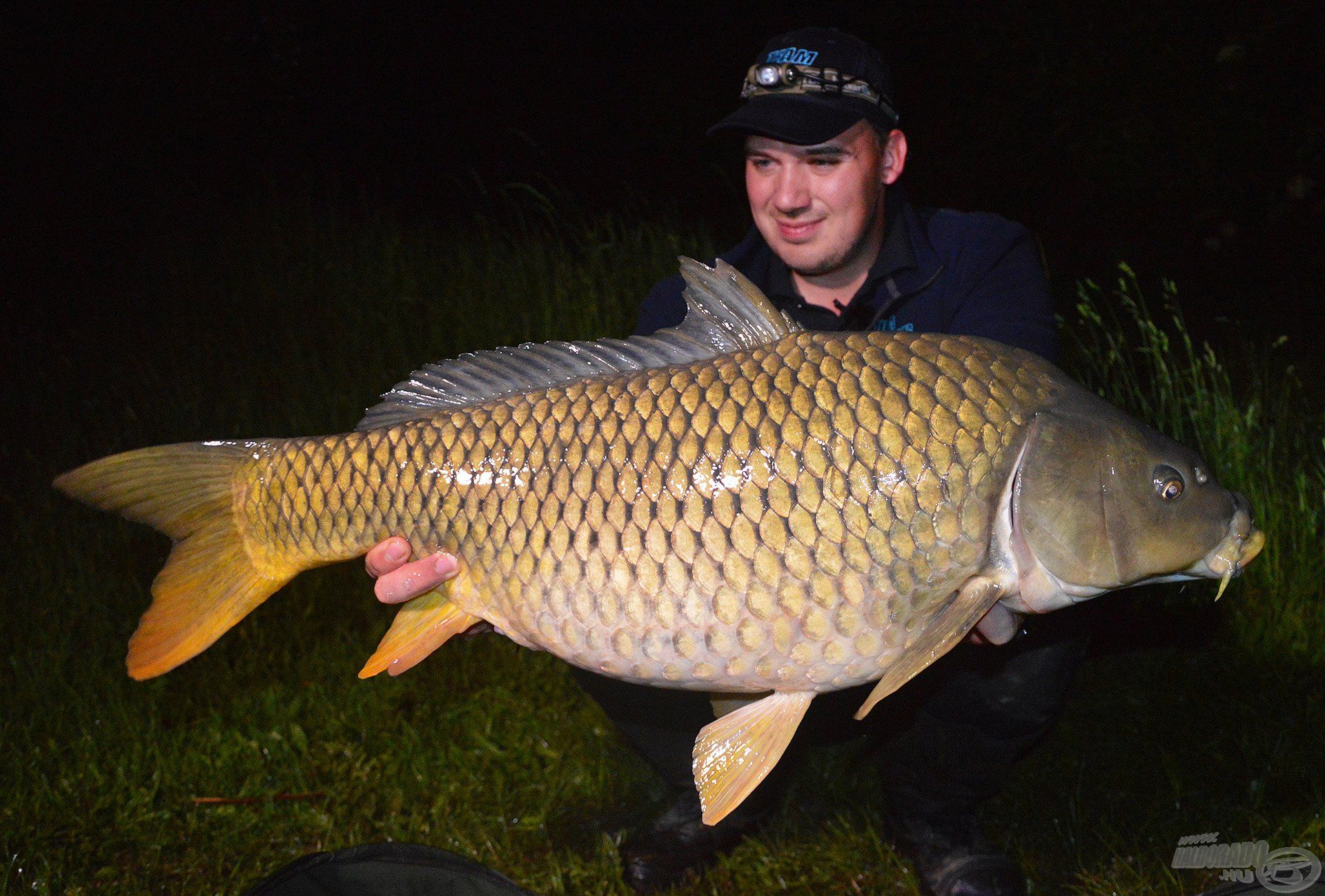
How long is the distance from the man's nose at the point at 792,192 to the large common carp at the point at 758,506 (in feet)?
2.09

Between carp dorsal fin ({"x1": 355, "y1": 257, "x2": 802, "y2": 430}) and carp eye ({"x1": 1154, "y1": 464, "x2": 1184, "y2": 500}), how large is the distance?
0.51 m

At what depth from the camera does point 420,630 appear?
174 cm

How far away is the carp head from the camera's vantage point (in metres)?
1.50

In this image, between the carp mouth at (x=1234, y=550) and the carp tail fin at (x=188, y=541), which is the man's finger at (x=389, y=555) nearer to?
the carp tail fin at (x=188, y=541)

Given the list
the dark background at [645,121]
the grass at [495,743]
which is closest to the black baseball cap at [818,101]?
the grass at [495,743]

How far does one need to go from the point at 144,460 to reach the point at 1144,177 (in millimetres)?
6396

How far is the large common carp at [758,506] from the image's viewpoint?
1.49 meters

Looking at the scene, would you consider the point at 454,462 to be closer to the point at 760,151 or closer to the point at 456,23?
the point at 760,151

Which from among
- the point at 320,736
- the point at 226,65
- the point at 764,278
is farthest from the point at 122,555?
the point at 226,65

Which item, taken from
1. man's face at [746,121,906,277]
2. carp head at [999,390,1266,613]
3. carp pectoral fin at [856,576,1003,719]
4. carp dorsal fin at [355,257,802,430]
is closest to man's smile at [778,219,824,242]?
man's face at [746,121,906,277]

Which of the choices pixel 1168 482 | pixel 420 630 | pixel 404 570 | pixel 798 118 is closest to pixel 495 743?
pixel 420 630

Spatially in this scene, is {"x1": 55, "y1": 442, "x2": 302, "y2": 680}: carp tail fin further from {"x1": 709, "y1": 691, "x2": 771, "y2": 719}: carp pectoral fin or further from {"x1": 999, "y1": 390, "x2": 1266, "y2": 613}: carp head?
{"x1": 999, "y1": 390, "x2": 1266, "y2": 613}: carp head

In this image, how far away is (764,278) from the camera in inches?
94.3

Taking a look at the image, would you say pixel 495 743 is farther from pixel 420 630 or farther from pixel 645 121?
pixel 645 121
